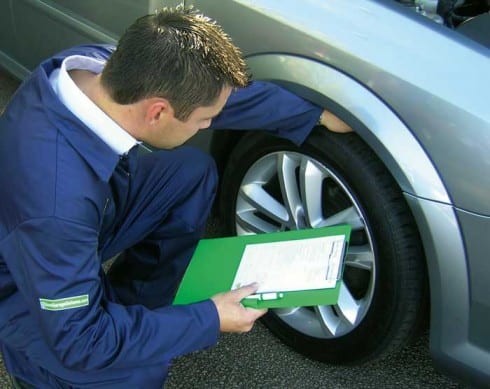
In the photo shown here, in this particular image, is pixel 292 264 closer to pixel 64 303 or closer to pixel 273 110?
pixel 273 110

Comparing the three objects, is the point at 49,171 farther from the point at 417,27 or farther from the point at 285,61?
the point at 417,27

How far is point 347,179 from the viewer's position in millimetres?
1754

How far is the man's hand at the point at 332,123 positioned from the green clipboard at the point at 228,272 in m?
0.25

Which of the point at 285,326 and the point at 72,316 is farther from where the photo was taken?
the point at 285,326

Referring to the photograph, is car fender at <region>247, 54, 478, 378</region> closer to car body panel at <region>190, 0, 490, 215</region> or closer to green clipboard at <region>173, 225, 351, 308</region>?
car body panel at <region>190, 0, 490, 215</region>

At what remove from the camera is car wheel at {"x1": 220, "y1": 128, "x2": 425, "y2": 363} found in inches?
67.1

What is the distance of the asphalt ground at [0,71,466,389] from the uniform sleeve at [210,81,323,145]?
70cm

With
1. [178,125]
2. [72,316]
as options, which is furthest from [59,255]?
[178,125]

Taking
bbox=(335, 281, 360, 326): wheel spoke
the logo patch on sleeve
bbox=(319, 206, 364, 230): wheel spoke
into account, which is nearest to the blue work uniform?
the logo patch on sleeve

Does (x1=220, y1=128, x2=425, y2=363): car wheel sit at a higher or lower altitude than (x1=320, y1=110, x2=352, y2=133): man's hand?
lower

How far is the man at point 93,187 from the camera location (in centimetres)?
131

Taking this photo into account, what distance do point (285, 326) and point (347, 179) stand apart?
56cm

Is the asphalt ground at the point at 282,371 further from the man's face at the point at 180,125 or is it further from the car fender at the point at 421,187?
the man's face at the point at 180,125

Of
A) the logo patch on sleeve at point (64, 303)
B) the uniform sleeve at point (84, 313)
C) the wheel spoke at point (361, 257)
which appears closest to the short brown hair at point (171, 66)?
the uniform sleeve at point (84, 313)
